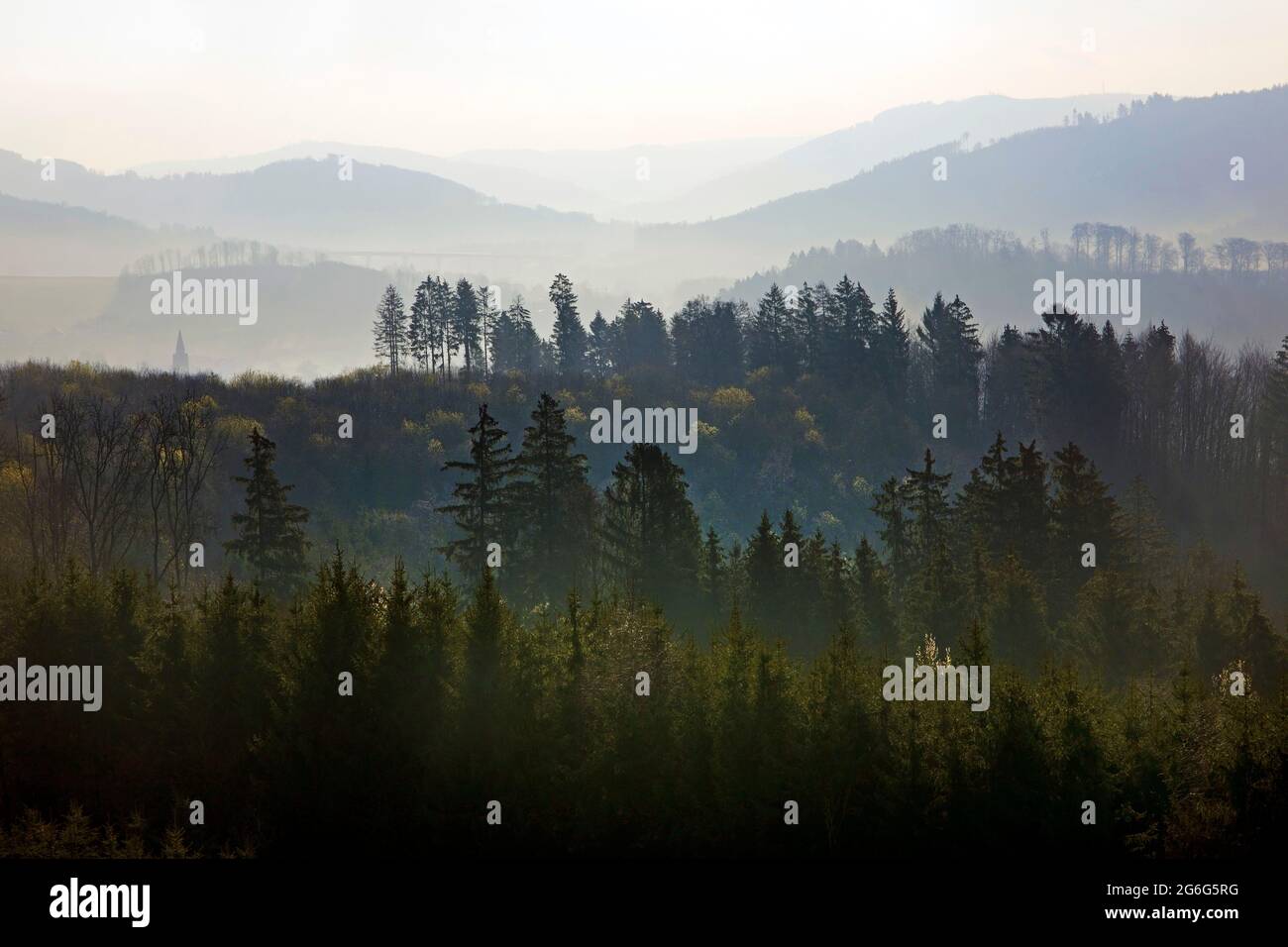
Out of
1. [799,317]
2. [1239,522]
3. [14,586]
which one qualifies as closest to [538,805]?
[14,586]

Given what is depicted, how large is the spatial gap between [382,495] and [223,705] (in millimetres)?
69743

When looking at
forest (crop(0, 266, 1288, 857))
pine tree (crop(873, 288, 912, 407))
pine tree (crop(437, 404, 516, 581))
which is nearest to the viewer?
forest (crop(0, 266, 1288, 857))

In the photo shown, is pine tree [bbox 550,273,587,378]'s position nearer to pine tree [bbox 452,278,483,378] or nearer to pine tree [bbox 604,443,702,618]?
pine tree [bbox 452,278,483,378]

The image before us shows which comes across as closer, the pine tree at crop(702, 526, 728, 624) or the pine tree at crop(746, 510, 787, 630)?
the pine tree at crop(746, 510, 787, 630)

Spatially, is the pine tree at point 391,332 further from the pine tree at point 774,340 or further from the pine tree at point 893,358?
the pine tree at point 893,358

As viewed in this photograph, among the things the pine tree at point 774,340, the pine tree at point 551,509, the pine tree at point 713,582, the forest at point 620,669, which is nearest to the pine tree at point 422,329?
the pine tree at point 774,340

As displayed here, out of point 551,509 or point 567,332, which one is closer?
point 551,509

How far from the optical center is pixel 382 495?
104m

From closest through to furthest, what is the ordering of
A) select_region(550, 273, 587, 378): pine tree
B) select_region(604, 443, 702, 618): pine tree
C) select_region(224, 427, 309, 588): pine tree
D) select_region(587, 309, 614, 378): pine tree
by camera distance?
1. select_region(224, 427, 309, 588): pine tree
2. select_region(604, 443, 702, 618): pine tree
3. select_region(550, 273, 587, 378): pine tree
4. select_region(587, 309, 614, 378): pine tree

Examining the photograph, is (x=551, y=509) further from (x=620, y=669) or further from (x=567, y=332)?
(x=567, y=332)

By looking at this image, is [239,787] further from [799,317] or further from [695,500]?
[799,317]

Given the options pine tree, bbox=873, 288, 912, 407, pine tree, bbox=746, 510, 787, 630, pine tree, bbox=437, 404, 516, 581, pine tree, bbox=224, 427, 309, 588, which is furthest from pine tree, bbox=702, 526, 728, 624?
pine tree, bbox=873, 288, 912, 407

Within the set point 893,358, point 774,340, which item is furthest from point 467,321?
point 893,358

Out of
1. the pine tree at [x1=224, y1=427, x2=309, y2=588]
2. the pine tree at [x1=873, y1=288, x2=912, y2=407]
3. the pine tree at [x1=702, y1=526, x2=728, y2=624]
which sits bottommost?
the pine tree at [x1=702, y1=526, x2=728, y2=624]
